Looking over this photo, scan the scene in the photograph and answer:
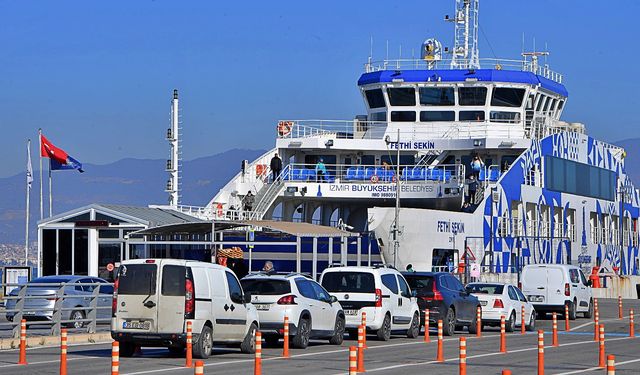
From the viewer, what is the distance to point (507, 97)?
2296 inches

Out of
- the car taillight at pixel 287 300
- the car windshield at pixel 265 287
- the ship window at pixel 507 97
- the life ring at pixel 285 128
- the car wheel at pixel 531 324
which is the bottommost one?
the car wheel at pixel 531 324

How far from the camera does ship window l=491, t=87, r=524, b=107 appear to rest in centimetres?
5797

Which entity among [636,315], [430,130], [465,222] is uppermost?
[430,130]

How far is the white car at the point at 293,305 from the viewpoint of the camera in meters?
25.1

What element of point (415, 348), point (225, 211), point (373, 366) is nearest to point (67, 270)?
point (225, 211)

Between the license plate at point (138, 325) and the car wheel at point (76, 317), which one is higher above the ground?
the license plate at point (138, 325)

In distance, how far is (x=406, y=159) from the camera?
58.7 meters

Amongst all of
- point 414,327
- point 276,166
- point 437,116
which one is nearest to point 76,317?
point 414,327

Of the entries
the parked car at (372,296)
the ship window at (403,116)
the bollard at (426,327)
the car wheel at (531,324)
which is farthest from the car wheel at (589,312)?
the ship window at (403,116)

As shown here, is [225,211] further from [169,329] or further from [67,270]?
[169,329]

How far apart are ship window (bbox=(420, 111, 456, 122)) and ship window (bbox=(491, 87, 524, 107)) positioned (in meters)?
1.88

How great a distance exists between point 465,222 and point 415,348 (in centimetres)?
2616

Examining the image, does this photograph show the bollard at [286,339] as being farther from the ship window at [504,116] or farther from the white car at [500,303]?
the ship window at [504,116]

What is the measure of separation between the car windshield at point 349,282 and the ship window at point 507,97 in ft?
99.3
